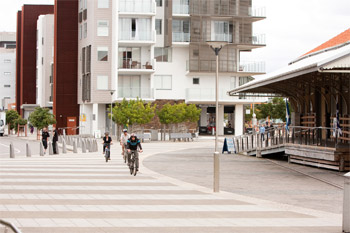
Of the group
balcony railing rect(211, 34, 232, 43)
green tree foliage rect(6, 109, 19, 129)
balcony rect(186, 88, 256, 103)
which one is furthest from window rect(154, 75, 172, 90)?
green tree foliage rect(6, 109, 19, 129)

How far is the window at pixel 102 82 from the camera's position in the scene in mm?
71625

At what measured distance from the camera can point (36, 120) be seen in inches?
2756

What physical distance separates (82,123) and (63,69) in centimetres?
749

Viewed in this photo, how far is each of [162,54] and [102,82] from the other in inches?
300

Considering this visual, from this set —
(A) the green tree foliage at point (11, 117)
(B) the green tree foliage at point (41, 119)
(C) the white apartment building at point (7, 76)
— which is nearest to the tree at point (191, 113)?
(B) the green tree foliage at point (41, 119)

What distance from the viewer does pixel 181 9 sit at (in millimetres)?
72000

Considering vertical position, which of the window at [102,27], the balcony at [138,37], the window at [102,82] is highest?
the window at [102,27]

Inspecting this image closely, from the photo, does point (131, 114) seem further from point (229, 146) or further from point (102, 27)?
point (229, 146)

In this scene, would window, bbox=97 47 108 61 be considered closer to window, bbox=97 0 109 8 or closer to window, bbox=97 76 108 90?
window, bbox=97 76 108 90

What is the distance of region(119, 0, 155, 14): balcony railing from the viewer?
233 ft

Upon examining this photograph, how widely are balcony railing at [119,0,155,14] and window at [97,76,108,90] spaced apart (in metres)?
7.74

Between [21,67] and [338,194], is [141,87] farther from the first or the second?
[338,194]

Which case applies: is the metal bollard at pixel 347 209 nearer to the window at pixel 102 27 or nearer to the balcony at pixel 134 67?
the balcony at pixel 134 67

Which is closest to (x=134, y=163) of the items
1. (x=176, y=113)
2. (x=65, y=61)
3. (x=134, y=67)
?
(x=176, y=113)
